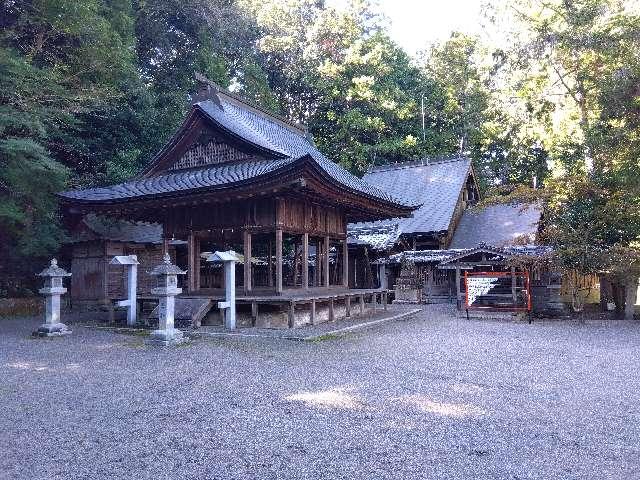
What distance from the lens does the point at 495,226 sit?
2250 cm

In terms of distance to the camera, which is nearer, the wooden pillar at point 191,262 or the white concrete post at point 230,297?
the white concrete post at point 230,297

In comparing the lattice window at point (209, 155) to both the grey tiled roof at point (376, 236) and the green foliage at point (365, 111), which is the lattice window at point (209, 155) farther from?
the green foliage at point (365, 111)

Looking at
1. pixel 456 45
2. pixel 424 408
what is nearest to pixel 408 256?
pixel 424 408

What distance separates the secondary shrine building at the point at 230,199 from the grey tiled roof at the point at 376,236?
211 inches

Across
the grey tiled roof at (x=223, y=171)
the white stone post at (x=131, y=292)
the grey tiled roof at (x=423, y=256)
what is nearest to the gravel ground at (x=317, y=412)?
the white stone post at (x=131, y=292)

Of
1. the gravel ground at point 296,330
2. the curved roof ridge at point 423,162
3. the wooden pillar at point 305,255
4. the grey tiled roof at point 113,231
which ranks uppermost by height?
the curved roof ridge at point 423,162

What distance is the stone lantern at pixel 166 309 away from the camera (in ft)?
28.9

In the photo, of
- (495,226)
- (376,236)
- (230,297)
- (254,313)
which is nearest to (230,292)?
(230,297)

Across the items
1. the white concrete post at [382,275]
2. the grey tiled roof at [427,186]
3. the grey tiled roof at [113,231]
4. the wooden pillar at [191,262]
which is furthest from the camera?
the grey tiled roof at [427,186]

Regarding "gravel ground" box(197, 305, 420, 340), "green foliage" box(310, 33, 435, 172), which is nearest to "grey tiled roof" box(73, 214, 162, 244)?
"gravel ground" box(197, 305, 420, 340)

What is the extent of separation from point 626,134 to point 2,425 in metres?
16.3

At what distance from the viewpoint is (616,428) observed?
4418 mm

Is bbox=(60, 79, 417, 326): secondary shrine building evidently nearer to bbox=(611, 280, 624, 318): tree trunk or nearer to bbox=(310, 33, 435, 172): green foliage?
bbox=(611, 280, 624, 318): tree trunk

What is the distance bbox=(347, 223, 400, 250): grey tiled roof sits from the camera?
68.8 ft
